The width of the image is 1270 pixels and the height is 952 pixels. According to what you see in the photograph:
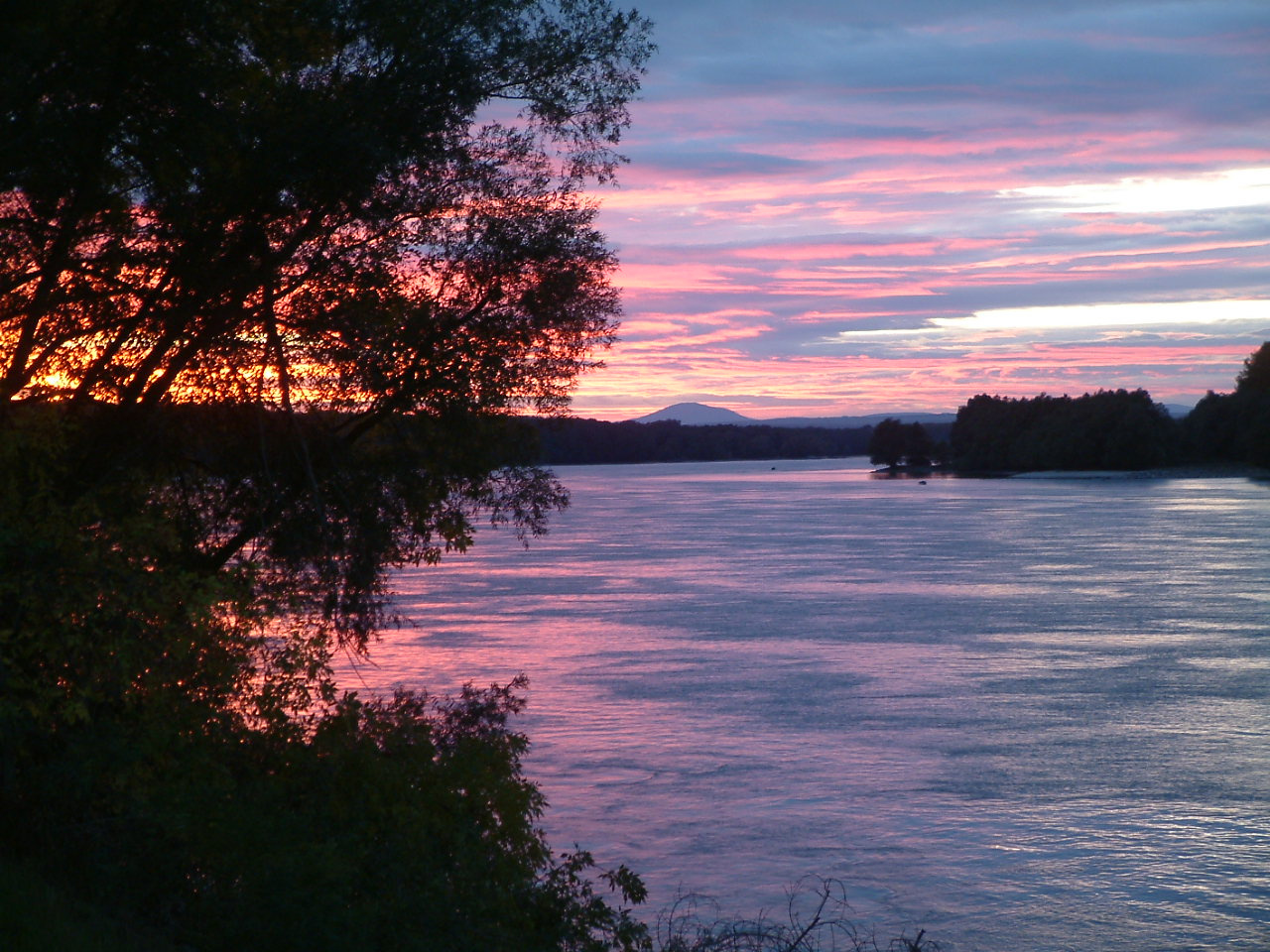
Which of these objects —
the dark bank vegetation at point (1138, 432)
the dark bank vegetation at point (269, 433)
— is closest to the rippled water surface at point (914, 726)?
the dark bank vegetation at point (269, 433)

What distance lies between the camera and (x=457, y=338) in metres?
9.88

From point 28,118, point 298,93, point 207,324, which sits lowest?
point 207,324

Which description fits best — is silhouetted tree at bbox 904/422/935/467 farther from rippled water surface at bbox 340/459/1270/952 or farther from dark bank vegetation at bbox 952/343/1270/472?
rippled water surface at bbox 340/459/1270/952

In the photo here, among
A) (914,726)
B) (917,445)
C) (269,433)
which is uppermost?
(917,445)

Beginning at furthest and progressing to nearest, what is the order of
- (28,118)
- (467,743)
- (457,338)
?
1. (457,338)
2. (467,743)
3. (28,118)

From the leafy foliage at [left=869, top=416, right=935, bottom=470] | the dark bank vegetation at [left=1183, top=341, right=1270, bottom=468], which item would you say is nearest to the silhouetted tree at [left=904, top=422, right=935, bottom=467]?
the leafy foliage at [left=869, top=416, right=935, bottom=470]

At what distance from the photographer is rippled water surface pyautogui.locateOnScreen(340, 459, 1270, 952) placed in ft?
31.3

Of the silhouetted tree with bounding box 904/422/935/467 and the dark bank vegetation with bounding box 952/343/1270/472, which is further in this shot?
the silhouetted tree with bounding box 904/422/935/467

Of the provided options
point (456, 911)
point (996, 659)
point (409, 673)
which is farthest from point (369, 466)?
point (996, 659)

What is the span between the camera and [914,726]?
14.0 metres

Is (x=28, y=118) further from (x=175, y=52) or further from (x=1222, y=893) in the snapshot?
(x=1222, y=893)

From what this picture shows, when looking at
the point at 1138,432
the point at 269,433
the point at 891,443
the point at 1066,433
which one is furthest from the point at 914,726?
the point at 891,443

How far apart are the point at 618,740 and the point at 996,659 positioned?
7163 mm

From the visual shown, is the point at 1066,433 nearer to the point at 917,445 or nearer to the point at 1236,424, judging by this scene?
the point at 1236,424
